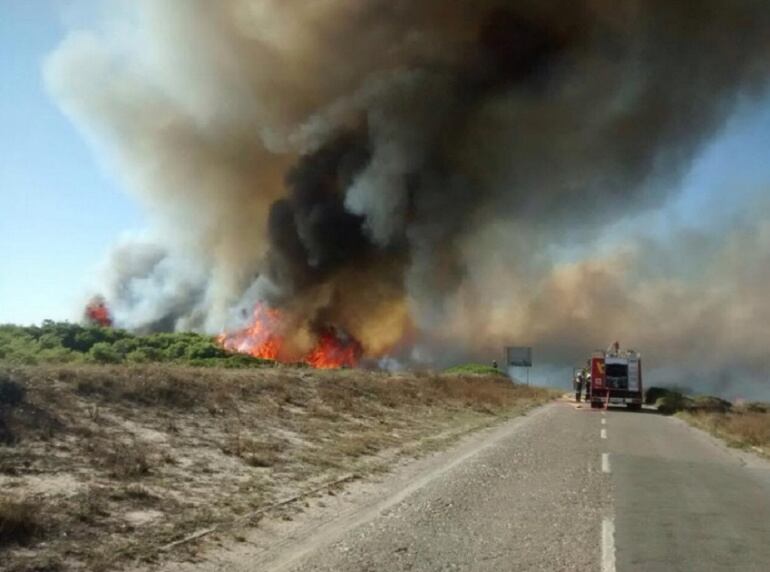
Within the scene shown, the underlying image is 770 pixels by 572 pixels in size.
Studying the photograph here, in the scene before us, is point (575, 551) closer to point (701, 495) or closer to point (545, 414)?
point (701, 495)

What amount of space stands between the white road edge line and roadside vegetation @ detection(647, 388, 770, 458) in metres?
12.3

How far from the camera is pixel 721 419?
32906mm

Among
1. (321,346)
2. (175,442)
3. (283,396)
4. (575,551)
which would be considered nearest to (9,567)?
(575,551)

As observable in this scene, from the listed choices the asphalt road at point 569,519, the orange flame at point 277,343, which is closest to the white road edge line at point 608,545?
the asphalt road at point 569,519

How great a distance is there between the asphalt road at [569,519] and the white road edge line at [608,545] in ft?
0.04

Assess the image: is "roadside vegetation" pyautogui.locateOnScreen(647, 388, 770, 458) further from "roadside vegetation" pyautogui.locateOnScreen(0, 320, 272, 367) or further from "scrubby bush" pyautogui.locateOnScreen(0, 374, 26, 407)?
"scrubby bush" pyautogui.locateOnScreen(0, 374, 26, 407)

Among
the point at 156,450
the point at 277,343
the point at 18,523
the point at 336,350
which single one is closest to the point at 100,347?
the point at 156,450

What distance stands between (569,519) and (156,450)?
5625mm

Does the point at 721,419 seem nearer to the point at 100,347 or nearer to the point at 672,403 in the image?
the point at 672,403

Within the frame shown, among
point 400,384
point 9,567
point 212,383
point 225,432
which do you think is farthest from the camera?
point 400,384

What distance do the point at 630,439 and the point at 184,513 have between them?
15.4m

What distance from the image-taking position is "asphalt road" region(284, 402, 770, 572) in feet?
24.4

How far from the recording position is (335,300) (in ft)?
137

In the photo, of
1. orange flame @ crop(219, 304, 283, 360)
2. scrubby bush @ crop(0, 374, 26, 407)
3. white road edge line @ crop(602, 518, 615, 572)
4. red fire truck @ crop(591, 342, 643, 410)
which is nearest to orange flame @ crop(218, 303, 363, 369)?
orange flame @ crop(219, 304, 283, 360)
